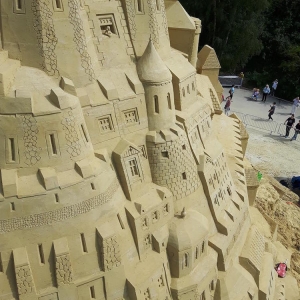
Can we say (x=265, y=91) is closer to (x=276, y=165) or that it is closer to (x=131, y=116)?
(x=276, y=165)

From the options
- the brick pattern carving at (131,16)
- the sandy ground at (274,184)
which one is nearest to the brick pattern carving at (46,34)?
the brick pattern carving at (131,16)

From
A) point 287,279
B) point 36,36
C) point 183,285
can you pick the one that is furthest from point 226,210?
point 36,36

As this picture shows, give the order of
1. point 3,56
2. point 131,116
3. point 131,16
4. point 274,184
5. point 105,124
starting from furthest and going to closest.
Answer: point 274,184, point 131,16, point 131,116, point 105,124, point 3,56

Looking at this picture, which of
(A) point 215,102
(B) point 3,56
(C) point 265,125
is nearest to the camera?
(B) point 3,56

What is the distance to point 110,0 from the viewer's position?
32.7 feet

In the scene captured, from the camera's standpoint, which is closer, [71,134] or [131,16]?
[71,134]

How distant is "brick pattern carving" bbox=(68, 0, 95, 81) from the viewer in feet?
28.8

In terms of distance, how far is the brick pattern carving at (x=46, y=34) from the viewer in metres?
8.43

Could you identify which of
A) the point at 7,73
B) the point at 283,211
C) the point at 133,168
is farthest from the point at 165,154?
the point at 283,211

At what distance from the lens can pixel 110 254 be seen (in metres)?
8.94

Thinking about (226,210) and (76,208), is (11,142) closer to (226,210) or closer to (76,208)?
(76,208)

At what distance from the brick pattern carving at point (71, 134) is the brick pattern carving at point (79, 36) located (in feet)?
4.84

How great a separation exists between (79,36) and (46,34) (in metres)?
0.80

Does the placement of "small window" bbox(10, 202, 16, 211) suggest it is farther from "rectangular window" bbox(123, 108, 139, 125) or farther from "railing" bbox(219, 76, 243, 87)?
"railing" bbox(219, 76, 243, 87)
